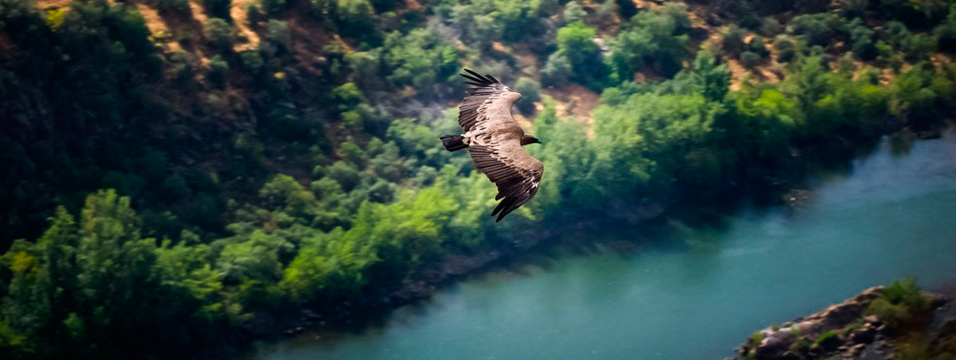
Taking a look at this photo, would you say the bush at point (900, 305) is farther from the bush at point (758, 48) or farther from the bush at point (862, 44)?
the bush at point (862, 44)

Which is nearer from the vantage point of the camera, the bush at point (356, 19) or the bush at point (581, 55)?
the bush at point (356, 19)

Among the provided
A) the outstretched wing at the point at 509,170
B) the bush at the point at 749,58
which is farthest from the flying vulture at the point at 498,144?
the bush at the point at 749,58

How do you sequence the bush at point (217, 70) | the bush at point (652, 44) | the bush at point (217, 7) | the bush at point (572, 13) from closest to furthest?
1. the bush at point (217, 70)
2. the bush at point (217, 7)
3. the bush at point (652, 44)
4. the bush at point (572, 13)

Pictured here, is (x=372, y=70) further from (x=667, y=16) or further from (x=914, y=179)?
(x=914, y=179)

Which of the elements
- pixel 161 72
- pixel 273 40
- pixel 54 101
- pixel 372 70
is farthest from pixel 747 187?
pixel 54 101

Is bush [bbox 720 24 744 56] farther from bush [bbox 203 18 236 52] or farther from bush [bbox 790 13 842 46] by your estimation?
bush [bbox 203 18 236 52]

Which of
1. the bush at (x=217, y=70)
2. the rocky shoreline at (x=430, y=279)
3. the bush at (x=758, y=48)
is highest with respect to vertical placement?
the bush at (x=758, y=48)

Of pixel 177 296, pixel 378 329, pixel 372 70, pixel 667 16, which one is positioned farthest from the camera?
pixel 667 16
